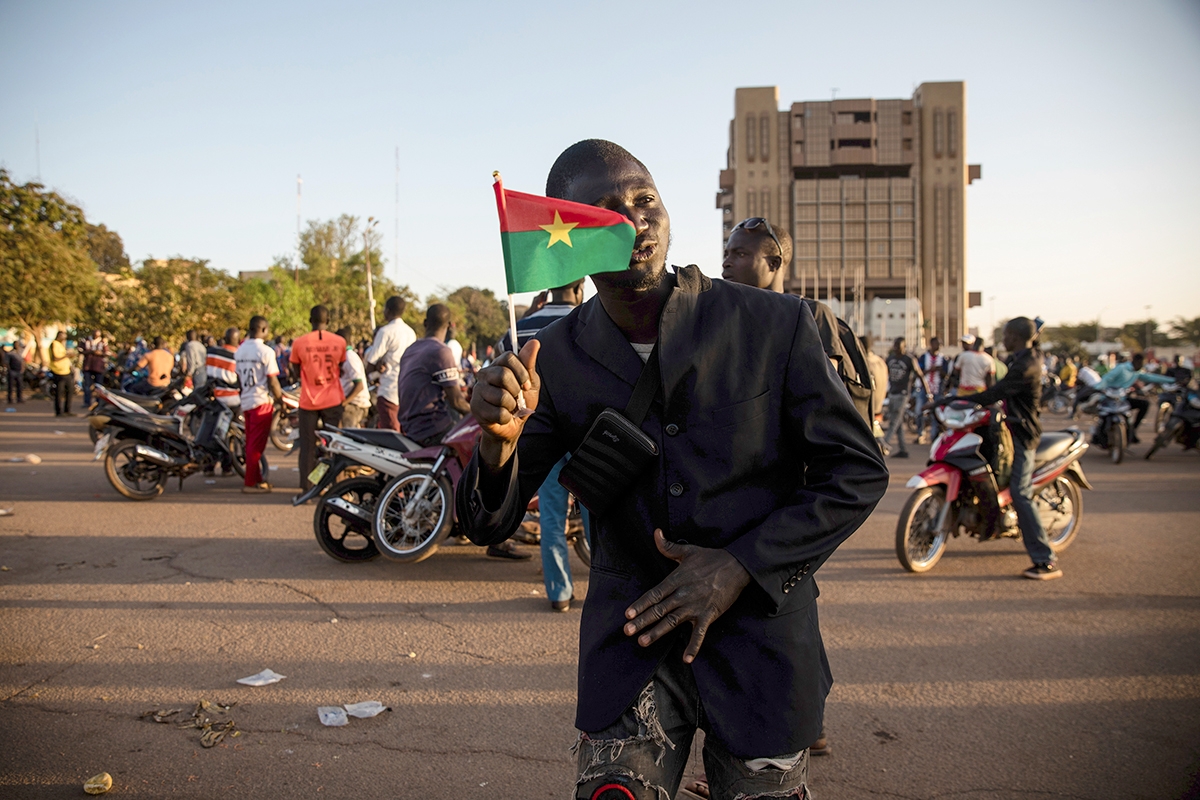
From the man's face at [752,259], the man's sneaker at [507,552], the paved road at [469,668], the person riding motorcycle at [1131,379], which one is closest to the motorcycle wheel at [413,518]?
the paved road at [469,668]

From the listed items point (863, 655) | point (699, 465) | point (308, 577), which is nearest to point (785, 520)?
point (699, 465)

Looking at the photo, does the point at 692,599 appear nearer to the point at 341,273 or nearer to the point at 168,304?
the point at 168,304

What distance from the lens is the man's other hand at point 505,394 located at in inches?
62.7

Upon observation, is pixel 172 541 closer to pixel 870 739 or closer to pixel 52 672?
pixel 52 672

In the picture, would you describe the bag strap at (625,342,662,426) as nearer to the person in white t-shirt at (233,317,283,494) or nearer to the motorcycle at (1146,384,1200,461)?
the person in white t-shirt at (233,317,283,494)

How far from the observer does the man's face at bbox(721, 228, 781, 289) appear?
4176 millimetres

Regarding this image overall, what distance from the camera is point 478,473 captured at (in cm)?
177

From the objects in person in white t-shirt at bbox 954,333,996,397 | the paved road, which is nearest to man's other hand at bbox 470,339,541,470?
the paved road

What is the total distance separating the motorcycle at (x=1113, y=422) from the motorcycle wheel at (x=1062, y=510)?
22.2 ft

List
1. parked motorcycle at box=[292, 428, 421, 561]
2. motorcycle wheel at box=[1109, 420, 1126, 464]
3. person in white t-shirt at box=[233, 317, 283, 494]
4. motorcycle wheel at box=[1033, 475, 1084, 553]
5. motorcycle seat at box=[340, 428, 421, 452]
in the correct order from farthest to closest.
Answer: motorcycle wheel at box=[1109, 420, 1126, 464], person in white t-shirt at box=[233, 317, 283, 494], motorcycle wheel at box=[1033, 475, 1084, 553], motorcycle seat at box=[340, 428, 421, 452], parked motorcycle at box=[292, 428, 421, 561]

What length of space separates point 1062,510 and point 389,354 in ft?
21.5

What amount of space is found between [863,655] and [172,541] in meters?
5.68

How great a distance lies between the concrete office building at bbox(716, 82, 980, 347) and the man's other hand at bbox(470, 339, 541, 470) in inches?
2805

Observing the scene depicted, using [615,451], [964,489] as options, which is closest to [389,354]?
[964,489]
